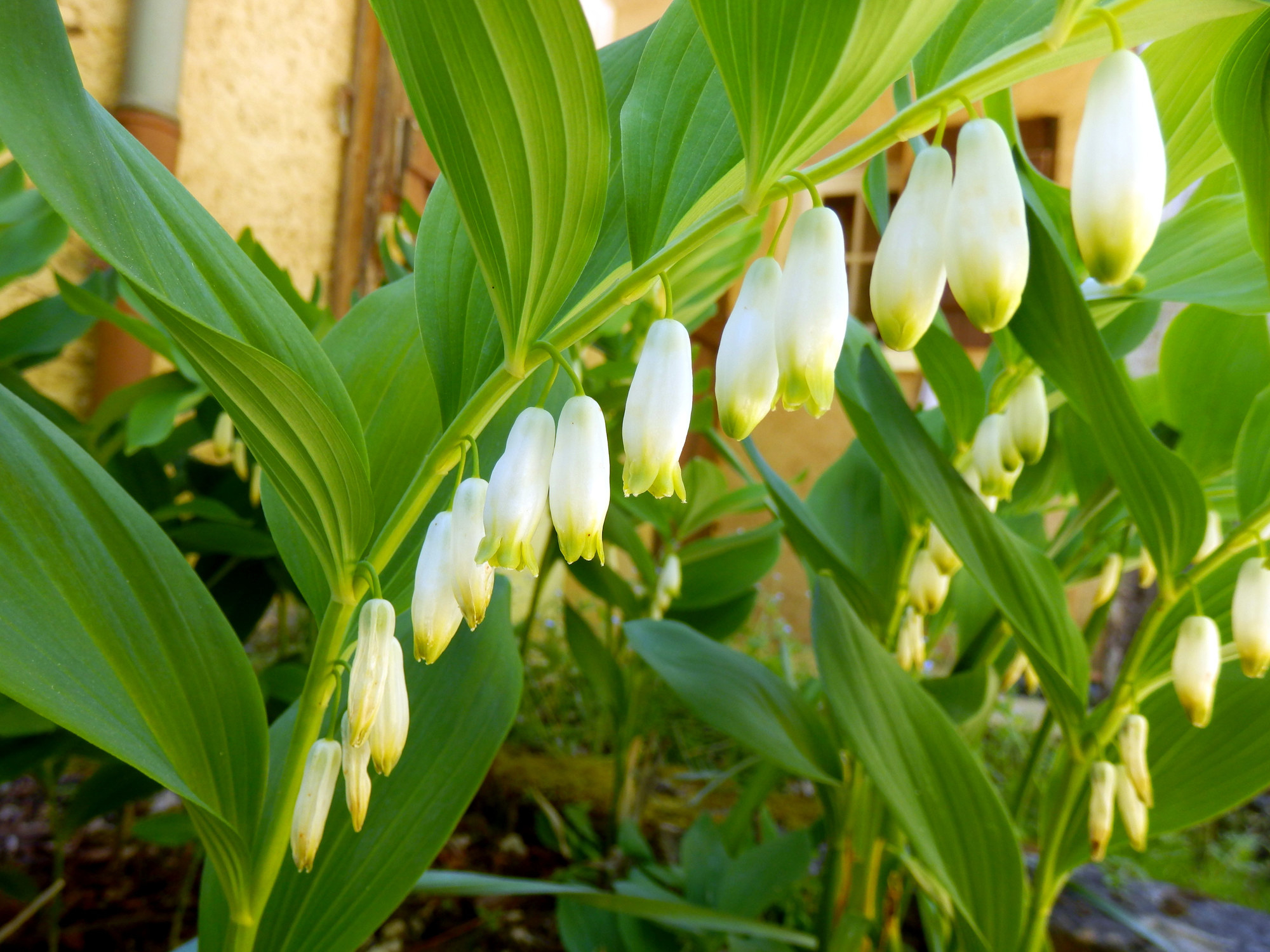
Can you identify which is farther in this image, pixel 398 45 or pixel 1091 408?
pixel 1091 408

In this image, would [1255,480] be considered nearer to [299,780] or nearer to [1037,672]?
[1037,672]

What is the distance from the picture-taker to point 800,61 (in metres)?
0.35

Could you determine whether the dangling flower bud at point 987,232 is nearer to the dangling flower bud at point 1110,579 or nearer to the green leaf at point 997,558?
the green leaf at point 997,558

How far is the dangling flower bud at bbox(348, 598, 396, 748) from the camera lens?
424mm

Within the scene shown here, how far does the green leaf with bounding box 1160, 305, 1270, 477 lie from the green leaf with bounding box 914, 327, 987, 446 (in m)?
0.18

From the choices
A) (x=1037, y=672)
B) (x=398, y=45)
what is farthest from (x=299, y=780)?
(x=1037, y=672)

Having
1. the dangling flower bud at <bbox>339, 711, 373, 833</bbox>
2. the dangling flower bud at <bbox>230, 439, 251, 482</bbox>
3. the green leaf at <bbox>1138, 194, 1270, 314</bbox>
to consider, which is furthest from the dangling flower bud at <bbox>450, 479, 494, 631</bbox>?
the dangling flower bud at <bbox>230, 439, 251, 482</bbox>

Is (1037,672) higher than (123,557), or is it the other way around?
(123,557)

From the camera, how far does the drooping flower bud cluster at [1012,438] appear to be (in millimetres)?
686

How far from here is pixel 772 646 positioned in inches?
114

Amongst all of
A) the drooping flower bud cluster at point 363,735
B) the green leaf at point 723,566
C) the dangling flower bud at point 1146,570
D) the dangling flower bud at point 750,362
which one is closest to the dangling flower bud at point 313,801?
the drooping flower bud cluster at point 363,735

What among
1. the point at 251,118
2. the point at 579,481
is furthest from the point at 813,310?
the point at 251,118

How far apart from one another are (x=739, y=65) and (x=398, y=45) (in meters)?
0.15

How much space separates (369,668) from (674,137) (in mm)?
349
